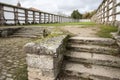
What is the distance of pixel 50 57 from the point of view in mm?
1870

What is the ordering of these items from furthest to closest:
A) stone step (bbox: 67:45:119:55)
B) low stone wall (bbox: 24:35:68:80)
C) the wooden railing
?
the wooden railing < stone step (bbox: 67:45:119:55) < low stone wall (bbox: 24:35:68:80)

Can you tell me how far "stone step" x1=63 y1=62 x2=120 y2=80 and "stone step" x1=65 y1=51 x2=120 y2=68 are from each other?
0.30ft

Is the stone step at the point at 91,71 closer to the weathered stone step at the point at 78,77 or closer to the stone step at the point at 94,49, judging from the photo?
the weathered stone step at the point at 78,77

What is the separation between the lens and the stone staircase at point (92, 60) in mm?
1992

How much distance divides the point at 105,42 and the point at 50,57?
1400 millimetres

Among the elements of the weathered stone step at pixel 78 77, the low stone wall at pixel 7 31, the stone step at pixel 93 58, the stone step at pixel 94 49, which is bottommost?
the weathered stone step at pixel 78 77

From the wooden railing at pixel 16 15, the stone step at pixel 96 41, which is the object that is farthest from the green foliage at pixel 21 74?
the wooden railing at pixel 16 15

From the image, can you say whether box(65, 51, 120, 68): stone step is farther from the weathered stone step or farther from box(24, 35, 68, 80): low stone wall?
box(24, 35, 68, 80): low stone wall

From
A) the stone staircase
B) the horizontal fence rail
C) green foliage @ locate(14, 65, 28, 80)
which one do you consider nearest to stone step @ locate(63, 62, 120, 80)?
the stone staircase

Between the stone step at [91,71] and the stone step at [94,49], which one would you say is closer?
the stone step at [91,71]

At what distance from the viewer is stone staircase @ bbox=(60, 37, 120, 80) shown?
1992 mm

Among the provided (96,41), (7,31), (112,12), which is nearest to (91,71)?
(96,41)

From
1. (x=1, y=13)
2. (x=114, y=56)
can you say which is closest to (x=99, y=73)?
(x=114, y=56)

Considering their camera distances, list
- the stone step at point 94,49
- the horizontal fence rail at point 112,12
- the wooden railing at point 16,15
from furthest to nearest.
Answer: the wooden railing at point 16,15 < the horizontal fence rail at point 112,12 < the stone step at point 94,49
